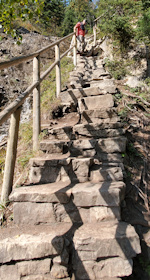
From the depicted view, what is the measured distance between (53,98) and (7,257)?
362 cm

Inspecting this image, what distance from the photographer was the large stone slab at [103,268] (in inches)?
59.7

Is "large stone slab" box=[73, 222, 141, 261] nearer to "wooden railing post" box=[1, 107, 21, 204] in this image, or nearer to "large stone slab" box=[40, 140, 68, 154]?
"wooden railing post" box=[1, 107, 21, 204]

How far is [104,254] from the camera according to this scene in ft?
5.14

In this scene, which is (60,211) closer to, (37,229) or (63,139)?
(37,229)

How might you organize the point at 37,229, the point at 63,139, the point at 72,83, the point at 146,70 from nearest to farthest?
the point at 37,229, the point at 63,139, the point at 72,83, the point at 146,70

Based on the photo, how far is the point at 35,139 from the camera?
2834mm

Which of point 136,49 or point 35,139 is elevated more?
point 136,49

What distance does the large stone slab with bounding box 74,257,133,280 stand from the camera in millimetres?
1516

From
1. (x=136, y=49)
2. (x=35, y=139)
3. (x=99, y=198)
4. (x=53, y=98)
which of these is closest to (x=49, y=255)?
(x=99, y=198)

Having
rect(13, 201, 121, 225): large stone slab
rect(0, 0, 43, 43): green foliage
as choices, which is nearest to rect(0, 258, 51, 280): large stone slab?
rect(13, 201, 121, 225): large stone slab

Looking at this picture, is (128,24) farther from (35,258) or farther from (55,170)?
(35,258)

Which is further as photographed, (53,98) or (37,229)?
(53,98)

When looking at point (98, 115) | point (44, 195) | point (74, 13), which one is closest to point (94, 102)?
point (98, 115)

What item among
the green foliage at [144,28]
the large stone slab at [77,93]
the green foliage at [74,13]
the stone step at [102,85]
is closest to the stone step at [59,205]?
the large stone slab at [77,93]
